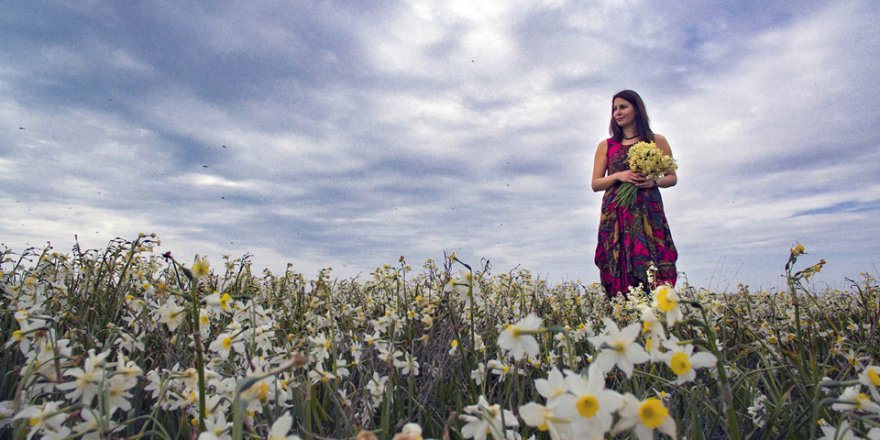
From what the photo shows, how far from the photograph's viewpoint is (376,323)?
Result: 3.32 meters

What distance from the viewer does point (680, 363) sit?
4.42 ft

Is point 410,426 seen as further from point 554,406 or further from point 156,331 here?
point 156,331

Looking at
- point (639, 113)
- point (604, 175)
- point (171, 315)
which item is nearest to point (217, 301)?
point (171, 315)

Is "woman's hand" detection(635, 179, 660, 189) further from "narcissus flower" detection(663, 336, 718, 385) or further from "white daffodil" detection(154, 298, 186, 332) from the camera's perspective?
"white daffodil" detection(154, 298, 186, 332)

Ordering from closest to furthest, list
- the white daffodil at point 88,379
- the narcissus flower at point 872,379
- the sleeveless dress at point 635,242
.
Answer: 1. the narcissus flower at point 872,379
2. the white daffodil at point 88,379
3. the sleeveless dress at point 635,242

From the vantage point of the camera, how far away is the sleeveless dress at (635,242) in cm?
745

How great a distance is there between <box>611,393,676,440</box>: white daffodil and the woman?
6.28 m

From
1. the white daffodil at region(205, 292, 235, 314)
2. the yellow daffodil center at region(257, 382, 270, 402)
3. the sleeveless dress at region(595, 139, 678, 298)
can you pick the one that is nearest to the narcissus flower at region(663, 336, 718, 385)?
the yellow daffodil center at region(257, 382, 270, 402)

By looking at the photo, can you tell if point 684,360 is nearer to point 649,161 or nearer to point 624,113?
point 649,161

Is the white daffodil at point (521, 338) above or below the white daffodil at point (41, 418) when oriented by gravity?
above

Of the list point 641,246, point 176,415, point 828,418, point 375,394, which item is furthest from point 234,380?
point 641,246

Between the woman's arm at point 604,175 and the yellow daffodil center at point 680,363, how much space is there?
6602 mm

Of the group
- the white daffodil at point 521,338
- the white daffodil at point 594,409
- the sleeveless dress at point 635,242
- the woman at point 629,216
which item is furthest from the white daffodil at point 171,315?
the sleeveless dress at point 635,242

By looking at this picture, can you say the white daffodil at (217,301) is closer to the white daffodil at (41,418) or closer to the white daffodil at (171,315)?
the white daffodil at (171,315)
